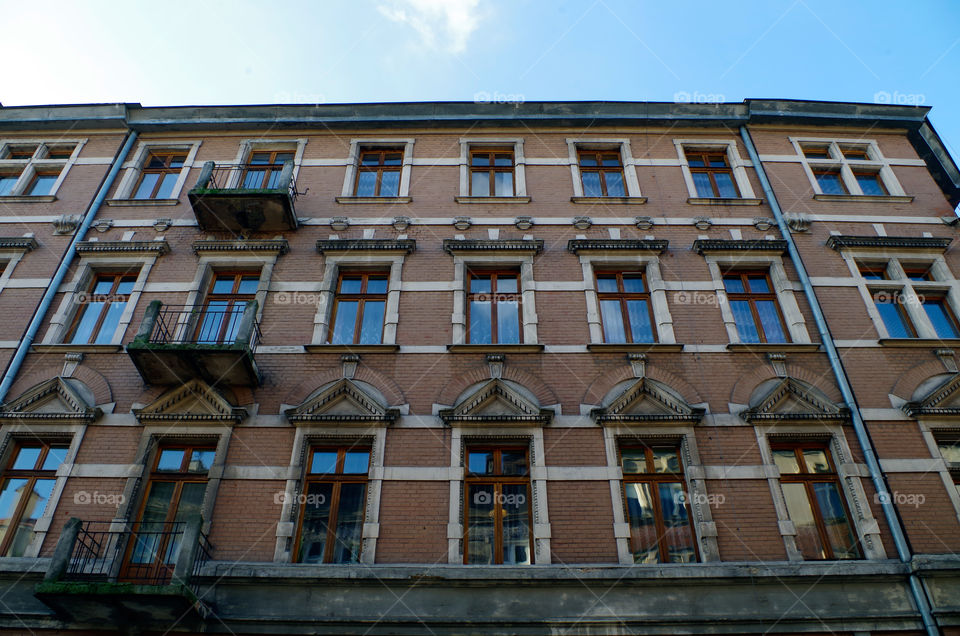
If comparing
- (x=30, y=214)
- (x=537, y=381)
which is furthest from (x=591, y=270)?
(x=30, y=214)

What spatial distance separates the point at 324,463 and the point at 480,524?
2.78 m

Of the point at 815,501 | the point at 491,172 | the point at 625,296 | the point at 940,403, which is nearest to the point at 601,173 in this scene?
the point at 491,172

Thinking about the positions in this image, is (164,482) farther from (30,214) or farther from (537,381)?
(30,214)

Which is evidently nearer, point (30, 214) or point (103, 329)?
point (103, 329)

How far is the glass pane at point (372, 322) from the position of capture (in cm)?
1225

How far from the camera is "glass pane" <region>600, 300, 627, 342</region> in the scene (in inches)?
481

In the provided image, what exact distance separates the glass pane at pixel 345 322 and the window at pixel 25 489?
4891mm

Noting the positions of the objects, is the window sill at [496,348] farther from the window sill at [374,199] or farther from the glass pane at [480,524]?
the window sill at [374,199]

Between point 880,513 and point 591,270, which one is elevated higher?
point 591,270

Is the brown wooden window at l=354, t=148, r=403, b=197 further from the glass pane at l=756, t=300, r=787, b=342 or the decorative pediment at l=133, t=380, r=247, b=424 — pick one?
the glass pane at l=756, t=300, r=787, b=342

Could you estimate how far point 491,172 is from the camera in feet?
49.6

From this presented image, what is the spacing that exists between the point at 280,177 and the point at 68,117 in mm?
6287

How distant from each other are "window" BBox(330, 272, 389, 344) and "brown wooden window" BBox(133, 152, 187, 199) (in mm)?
5121

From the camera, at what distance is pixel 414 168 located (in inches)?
591
